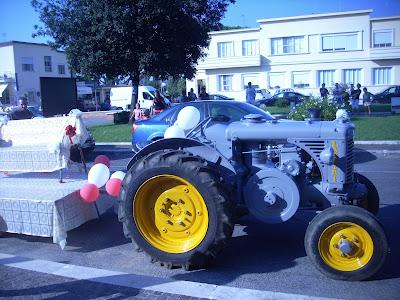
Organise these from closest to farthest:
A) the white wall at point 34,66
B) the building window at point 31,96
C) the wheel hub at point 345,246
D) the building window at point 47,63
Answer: the wheel hub at point 345,246, the white wall at point 34,66, the building window at point 31,96, the building window at point 47,63

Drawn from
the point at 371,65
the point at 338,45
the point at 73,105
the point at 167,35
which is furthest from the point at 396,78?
the point at 73,105

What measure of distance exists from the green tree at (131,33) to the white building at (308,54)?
20733 millimetres

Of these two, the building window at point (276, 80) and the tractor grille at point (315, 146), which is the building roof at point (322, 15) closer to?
the building window at point (276, 80)

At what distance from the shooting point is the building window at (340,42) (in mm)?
40531

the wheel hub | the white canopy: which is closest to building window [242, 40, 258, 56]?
the white canopy

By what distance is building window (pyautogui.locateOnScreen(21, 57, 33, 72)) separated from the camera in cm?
4952

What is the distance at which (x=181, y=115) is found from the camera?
5305 millimetres

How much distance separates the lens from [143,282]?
4117 mm

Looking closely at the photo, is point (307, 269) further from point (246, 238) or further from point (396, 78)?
point (396, 78)

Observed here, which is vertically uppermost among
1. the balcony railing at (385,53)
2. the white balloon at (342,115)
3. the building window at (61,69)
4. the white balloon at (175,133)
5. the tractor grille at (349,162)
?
the building window at (61,69)

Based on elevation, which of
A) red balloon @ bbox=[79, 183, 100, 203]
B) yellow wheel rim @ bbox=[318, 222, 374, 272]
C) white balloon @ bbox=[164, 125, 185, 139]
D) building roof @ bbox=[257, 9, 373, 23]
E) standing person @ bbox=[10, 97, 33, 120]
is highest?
building roof @ bbox=[257, 9, 373, 23]

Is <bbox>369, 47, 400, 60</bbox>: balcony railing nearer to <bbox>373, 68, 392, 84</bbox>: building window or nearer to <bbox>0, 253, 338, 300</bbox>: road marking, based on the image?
<bbox>373, 68, 392, 84</bbox>: building window

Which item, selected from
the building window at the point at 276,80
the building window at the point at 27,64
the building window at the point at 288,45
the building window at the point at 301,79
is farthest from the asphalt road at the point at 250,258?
the building window at the point at 27,64

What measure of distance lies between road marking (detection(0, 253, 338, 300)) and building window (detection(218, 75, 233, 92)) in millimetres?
41921
